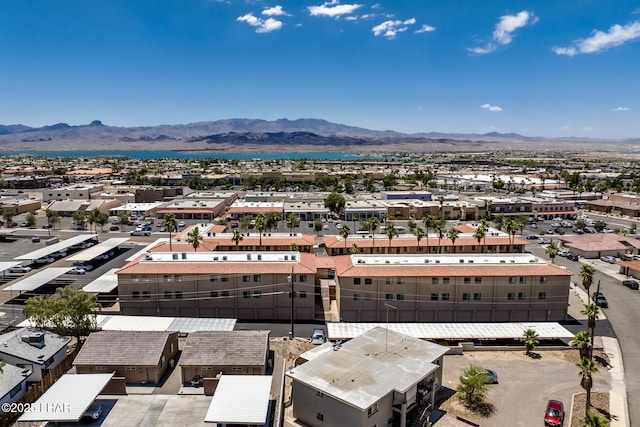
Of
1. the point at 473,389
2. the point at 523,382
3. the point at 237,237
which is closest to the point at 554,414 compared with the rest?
the point at 473,389

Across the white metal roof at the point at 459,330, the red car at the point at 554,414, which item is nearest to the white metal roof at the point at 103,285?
the white metal roof at the point at 459,330

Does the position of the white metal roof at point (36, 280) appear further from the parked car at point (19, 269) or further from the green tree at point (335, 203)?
the green tree at point (335, 203)

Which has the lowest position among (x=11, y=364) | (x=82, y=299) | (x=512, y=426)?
(x=512, y=426)

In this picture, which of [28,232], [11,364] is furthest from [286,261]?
[28,232]

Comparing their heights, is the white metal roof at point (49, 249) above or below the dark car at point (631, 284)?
above

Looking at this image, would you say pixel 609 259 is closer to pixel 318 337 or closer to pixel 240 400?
pixel 318 337

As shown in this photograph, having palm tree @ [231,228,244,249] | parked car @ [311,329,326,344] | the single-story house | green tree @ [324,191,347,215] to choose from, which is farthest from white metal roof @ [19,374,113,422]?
green tree @ [324,191,347,215]

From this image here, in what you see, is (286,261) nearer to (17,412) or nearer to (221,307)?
(221,307)
